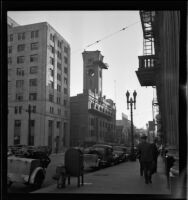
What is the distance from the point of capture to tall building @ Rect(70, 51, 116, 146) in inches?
3745

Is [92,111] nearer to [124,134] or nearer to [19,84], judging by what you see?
[124,134]

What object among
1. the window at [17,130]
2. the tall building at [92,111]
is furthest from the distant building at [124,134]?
the window at [17,130]

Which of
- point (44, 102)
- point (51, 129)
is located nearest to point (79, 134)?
point (51, 129)

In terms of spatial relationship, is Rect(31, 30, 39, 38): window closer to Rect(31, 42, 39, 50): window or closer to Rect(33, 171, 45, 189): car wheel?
Rect(31, 42, 39, 50): window

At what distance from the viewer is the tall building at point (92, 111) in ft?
312

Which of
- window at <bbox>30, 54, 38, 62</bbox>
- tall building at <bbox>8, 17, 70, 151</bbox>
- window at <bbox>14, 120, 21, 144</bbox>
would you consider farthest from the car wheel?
window at <bbox>14, 120, 21, 144</bbox>

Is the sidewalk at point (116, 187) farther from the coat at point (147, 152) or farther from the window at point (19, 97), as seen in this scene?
the window at point (19, 97)

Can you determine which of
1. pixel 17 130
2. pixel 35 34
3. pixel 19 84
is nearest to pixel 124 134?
pixel 17 130

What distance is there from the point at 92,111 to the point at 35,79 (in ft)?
110

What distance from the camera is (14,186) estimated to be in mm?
13539

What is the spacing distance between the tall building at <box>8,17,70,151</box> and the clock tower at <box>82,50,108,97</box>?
37.9 m

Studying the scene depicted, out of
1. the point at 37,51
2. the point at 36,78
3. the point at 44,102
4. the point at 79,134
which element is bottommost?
the point at 79,134

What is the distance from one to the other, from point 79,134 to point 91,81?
100ft
